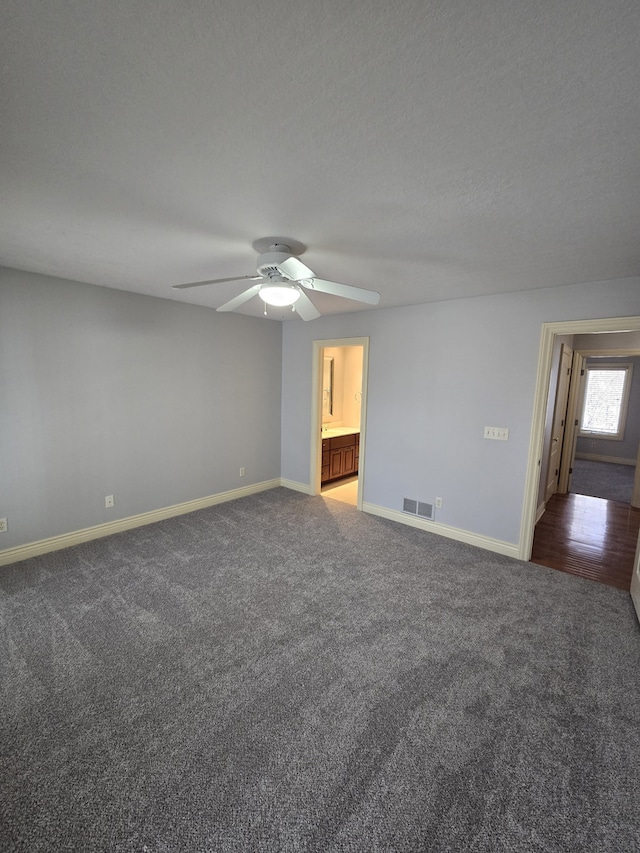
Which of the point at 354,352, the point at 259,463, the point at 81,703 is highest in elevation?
the point at 354,352

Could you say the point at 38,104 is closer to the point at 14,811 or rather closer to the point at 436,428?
the point at 14,811

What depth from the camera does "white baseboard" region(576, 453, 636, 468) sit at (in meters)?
7.49

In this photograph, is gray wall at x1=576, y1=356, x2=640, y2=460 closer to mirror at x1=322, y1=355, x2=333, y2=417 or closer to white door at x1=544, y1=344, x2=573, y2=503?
white door at x1=544, y1=344, x2=573, y2=503

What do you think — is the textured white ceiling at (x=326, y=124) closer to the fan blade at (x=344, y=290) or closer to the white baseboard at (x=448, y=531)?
the fan blade at (x=344, y=290)

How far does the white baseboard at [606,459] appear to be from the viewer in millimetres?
7491

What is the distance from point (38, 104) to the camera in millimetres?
1167

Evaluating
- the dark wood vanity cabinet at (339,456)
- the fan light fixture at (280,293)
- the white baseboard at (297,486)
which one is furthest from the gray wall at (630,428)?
the fan light fixture at (280,293)

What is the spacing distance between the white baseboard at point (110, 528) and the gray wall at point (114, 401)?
0.21 feet

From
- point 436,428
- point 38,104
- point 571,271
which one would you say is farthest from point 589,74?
point 436,428

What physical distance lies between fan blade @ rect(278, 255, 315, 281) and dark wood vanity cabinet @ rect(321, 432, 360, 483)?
3539 millimetres

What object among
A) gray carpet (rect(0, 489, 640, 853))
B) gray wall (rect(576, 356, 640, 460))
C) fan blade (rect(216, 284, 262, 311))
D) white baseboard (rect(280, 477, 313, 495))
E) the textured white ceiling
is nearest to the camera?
the textured white ceiling

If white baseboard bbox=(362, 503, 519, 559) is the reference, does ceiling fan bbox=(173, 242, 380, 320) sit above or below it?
above

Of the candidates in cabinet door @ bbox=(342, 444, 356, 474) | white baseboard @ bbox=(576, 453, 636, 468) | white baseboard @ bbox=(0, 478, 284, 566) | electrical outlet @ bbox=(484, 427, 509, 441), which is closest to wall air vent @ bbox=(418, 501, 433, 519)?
electrical outlet @ bbox=(484, 427, 509, 441)

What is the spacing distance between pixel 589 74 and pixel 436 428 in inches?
124
